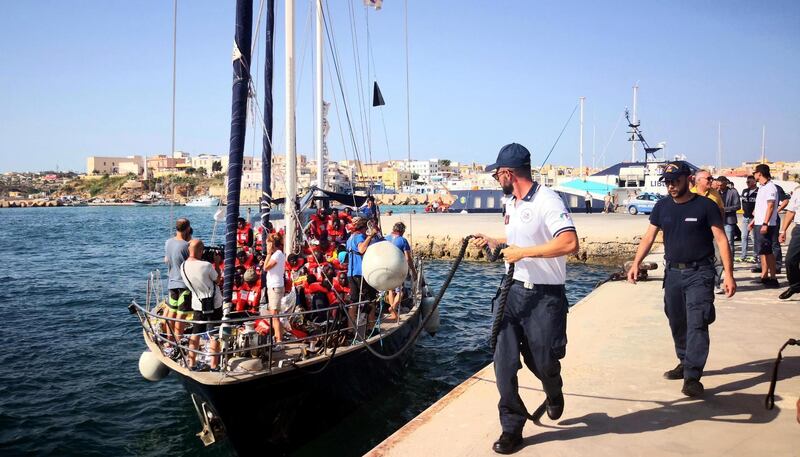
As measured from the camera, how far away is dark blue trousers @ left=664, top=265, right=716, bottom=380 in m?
4.83

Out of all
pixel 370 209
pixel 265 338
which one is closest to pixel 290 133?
pixel 265 338

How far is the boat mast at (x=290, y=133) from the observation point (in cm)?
898

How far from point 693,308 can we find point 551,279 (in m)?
1.85

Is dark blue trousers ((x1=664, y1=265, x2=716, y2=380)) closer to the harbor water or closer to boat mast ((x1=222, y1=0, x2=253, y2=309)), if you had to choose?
the harbor water

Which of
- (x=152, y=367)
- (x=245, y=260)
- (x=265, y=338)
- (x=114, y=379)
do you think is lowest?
(x=114, y=379)

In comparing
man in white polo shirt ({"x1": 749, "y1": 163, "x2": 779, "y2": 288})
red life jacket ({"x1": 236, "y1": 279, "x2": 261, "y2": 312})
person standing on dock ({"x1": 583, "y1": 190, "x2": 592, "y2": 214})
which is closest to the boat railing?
red life jacket ({"x1": 236, "y1": 279, "x2": 261, "y2": 312})

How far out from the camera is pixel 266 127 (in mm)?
11016

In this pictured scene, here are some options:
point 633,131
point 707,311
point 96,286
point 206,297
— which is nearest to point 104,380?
point 206,297

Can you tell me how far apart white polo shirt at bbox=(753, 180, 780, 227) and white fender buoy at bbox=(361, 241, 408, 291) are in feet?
24.5

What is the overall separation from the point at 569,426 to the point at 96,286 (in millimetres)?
21252

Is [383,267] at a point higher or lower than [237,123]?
lower

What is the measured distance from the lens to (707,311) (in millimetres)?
4816

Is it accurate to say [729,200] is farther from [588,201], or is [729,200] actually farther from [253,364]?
[588,201]

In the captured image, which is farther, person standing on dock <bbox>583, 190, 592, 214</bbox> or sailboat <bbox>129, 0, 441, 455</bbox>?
person standing on dock <bbox>583, 190, 592, 214</bbox>
